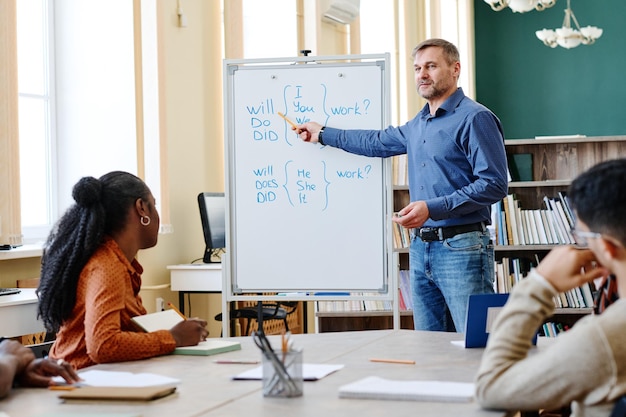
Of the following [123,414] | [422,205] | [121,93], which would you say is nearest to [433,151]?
[422,205]

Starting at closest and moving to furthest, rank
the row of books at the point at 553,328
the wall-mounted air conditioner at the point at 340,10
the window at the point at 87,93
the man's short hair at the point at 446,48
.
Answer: the man's short hair at the point at 446,48, the row of books at the point at 553,328, the window at the point at 87,93, the wall-mounted air conditioner at the point at 340,10

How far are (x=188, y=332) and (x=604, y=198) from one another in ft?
4.30

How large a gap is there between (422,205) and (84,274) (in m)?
1.36

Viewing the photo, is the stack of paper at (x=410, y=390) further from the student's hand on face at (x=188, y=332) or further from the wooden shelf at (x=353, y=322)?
the wooden shelf at (x=353, y=322)

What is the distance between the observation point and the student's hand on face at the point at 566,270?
1.64m

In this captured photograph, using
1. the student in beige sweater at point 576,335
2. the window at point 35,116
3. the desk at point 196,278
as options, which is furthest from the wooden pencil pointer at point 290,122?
the student in beige sweater at point 576,335

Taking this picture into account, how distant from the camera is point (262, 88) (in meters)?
3.98

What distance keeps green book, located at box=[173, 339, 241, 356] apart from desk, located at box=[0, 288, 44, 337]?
105 centimetres

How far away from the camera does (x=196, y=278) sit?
545cm

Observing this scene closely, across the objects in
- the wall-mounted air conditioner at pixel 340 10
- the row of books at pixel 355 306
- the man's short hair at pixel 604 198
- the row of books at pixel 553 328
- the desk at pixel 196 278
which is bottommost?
the row of books at pixel 553 328

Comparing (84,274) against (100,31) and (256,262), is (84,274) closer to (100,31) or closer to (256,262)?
(256,262)

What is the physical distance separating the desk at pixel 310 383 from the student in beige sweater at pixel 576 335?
95 mm

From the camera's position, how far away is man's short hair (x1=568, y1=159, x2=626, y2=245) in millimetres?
1585

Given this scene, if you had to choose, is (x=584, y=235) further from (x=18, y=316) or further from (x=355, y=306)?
(x=355, y=306)
